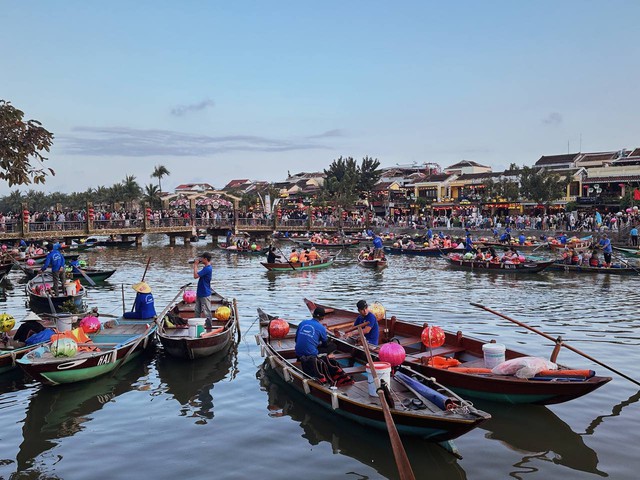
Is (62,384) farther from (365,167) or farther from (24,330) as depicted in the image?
(365,167)

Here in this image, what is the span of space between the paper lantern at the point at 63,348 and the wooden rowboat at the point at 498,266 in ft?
68.8

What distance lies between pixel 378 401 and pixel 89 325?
7.25m

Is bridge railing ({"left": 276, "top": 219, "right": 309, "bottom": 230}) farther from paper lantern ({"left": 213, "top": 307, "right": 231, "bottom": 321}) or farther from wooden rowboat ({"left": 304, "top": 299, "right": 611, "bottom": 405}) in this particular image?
wooden rowboat ({"left": 304, "top": 299, "right": 611, "bottom": 405})

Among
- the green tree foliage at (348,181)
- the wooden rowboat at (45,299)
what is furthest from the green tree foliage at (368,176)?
the wooden rowboat at (45,299)

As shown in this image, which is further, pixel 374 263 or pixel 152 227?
pixel 152 227

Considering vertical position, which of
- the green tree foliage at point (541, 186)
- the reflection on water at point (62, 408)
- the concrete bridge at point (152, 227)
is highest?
the green tree foliage at point (541, 186)

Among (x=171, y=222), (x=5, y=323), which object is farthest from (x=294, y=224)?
(x=5, y=323)

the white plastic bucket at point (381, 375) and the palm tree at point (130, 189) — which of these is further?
the palm tree at point (130, 189)

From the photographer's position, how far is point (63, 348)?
10.5 m

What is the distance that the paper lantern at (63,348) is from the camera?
10.5 m

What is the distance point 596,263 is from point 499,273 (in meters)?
4.12

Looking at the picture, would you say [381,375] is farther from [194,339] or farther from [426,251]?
[426,251]

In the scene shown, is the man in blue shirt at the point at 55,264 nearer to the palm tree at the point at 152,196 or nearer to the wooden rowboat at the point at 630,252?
the wooden rowboat at the point at 630,252

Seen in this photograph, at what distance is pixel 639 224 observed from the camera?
3822cm
